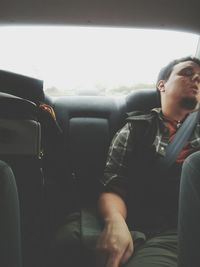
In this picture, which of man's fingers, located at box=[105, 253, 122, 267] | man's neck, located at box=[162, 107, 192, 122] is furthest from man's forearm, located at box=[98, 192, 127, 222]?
man's neck, located at box=[162, 107, 192, 122]

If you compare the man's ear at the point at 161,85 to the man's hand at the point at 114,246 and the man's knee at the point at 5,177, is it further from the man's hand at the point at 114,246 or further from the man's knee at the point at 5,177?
the man's knee at the point at 5,177

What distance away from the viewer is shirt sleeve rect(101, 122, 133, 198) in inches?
67.2

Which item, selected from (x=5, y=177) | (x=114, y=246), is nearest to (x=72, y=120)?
(x=114, y=246)

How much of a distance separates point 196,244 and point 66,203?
1.00 metres

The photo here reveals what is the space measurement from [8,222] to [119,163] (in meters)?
0.97

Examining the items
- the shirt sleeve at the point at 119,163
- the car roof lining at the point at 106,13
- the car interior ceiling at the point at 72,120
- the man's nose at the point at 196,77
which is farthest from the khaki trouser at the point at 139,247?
the car roof lining at the point at 106,13

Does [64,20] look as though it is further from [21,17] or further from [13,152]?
[13,152]

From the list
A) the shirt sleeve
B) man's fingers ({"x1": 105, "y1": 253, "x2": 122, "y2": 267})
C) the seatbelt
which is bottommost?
man's fingers ({"x1": 105, "y1": 253, "x2": 122, "y2": 267})

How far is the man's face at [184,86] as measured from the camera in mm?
1810

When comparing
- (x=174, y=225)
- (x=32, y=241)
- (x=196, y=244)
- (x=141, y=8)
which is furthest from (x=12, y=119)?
(x=141, y=8)

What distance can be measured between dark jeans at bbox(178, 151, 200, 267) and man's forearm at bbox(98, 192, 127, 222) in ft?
1.75

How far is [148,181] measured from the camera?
168 centimetres

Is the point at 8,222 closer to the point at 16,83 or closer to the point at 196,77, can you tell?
the point at 16,83

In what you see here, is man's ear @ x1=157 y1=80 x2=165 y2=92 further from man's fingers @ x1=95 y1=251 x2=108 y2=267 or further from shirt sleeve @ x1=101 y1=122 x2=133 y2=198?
man's fingers @ x1=95 y1=251 x2=108 y2=267
